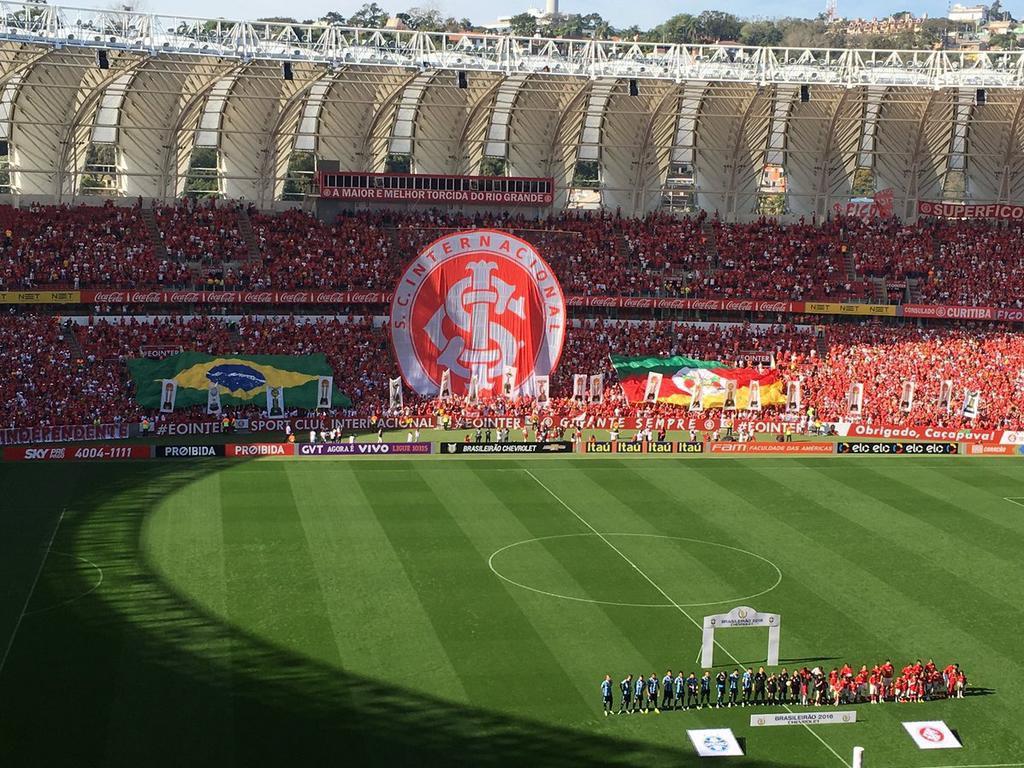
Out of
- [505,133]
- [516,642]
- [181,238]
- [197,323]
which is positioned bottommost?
[516,642]

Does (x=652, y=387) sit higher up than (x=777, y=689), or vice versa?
(x=652, y=387)

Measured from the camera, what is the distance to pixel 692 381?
69250 millimetres

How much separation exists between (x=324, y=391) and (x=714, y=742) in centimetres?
3987

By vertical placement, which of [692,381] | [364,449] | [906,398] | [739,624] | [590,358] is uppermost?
[590,358]

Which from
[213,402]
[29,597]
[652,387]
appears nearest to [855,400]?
[652,387]

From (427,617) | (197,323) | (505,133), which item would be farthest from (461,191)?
(427,617)

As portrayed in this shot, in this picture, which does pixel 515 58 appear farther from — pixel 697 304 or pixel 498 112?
pixel 697 304

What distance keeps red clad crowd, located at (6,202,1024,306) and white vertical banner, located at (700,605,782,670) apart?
145 feet

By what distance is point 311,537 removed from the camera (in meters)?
43.0

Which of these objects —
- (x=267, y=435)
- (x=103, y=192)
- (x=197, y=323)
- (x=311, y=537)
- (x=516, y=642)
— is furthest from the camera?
(x=103, y=192)

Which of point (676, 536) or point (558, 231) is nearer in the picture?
point (676, 536)

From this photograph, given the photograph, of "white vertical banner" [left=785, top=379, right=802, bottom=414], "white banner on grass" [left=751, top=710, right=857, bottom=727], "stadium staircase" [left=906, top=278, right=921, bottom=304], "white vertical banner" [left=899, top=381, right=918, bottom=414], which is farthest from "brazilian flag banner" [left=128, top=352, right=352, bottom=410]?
"white banner on grass" [left=751, top=710, right=857, bottom=727]

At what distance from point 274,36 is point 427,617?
46.2m

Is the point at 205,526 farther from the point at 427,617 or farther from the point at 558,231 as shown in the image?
the point at 558,231
